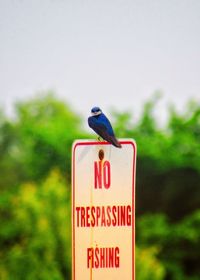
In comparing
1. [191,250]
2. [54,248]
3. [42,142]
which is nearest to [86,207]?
[54,248]

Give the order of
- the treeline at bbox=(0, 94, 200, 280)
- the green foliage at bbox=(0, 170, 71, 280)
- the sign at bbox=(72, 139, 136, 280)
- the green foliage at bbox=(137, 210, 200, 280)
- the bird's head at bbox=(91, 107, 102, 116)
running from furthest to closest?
1. the green foliage at bbox=(137, 210, 200, 280)
2. the treeline at bbox=(0, 94, 200, 280)
3. the green foliage at bbox=(0, 170, 71, 280)
4. the bird's head at bbox=(91, 107, 102, 116)
5. the sign at bbox=(72, 139, 136, 280)

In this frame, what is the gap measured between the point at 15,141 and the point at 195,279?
21.6 metres

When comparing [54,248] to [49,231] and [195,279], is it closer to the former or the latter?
[49,231]

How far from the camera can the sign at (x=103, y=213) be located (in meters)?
2.50

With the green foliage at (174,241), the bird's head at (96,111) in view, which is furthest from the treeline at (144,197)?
the bird's head at (96,111)

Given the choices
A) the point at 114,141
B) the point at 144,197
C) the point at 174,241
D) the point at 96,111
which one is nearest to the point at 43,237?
the point at 174,241

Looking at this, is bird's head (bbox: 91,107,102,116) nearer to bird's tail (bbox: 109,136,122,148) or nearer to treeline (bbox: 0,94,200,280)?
bird's tail (bbox: 109,136,122,148)

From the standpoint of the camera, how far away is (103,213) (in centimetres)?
254

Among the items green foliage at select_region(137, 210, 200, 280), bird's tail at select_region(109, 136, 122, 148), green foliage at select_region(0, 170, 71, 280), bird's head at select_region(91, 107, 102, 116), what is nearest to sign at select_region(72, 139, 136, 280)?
bird's tail at select_region(109, 136, 122, 148)

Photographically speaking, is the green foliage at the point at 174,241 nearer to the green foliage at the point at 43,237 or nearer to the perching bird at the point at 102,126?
the green foliage at the point at 43,237

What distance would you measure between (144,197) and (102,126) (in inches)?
801

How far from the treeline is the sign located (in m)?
13.0

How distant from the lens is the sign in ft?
8.21

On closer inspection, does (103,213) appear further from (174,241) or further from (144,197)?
(144,197)
